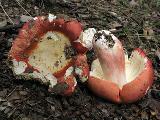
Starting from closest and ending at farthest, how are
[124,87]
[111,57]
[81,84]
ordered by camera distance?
1. [124,87]
2. [111,57]
3. [81,84]

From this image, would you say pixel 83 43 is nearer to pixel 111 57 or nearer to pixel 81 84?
pixel 111 57

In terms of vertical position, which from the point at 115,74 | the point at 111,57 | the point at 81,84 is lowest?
the point at 81,84

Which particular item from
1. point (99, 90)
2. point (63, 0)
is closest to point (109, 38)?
point (99, 90)

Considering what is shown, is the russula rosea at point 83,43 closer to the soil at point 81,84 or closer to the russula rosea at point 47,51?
the russula rosea at point 47,51

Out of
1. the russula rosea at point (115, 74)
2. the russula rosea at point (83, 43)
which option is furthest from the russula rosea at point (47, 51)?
the russula rosea at point (115, 74)

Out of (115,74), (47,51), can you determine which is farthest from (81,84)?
(47,51)

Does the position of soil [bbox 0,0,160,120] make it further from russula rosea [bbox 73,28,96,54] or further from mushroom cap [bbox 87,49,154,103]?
russula rosea [bbox 73,28,96,54]

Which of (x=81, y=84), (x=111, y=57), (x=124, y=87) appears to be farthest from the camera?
Result: (x=81, y=84)
